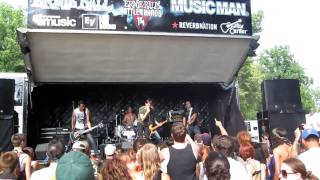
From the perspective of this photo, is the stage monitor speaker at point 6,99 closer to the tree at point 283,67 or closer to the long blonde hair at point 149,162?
the long blonde hair at point 149,162

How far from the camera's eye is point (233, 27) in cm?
886

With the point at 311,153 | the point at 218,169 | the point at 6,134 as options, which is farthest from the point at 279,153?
the point at 6,134

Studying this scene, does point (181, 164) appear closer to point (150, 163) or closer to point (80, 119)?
point (150, 163)

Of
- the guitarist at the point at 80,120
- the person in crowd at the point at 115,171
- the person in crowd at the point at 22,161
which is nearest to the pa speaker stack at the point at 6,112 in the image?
the guitarist at the point at 80,120

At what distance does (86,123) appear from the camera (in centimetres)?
980

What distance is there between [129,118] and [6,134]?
367 cm

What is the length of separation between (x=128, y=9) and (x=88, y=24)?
91cm

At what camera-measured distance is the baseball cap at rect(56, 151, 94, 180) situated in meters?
1.85

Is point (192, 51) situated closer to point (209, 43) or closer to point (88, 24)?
point (209, 43)

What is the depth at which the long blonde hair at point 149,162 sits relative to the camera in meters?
3.43

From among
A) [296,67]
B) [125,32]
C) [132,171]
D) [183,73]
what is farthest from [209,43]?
[296,67]

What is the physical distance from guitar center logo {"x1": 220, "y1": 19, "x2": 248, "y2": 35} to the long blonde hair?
5.82 meters

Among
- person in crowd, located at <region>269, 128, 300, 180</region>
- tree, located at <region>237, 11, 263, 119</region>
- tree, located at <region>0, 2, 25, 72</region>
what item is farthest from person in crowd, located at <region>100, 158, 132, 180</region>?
tree, located at <region>237, 11, 263, 119</region>

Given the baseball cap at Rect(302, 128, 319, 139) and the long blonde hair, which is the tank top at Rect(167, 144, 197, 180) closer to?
the long blonde hair
